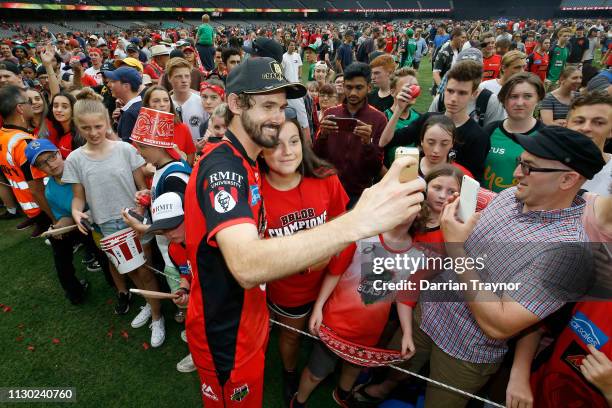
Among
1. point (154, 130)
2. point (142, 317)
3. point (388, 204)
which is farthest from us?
point (142, 317)

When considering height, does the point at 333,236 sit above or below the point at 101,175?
above

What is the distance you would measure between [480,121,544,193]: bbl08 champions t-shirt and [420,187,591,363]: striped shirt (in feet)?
4.76

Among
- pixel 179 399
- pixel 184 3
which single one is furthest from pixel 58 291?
pixel 184 3

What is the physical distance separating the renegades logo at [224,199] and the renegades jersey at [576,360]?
1759mm

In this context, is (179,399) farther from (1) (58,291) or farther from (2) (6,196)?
(2) (6,196)

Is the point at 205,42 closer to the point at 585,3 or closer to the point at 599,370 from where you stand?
the point at 599,370

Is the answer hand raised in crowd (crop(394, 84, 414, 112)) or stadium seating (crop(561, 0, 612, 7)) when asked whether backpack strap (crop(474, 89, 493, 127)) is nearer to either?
hand raised in crowd (crop(394, 84, 414, 112))

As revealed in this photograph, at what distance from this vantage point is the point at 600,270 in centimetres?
162

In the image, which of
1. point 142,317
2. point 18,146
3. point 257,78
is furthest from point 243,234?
point 18,146

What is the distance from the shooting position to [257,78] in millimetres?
1637

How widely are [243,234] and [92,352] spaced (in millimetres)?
3154

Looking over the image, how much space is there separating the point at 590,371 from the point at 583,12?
67.4 metres

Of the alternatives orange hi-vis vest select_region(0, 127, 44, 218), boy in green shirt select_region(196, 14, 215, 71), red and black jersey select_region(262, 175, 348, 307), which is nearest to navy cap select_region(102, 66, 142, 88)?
orange hi-vis vest select_region(0, 127, 44, 218)

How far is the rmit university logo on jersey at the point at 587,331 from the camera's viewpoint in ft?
5.13
